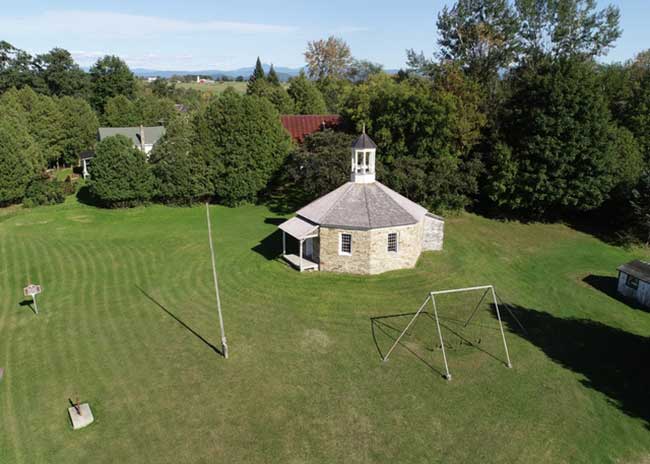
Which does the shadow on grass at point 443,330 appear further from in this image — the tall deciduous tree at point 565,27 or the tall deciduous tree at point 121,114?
the tall deciduous tree at point 121,114

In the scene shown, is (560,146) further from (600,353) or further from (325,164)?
(600,353)

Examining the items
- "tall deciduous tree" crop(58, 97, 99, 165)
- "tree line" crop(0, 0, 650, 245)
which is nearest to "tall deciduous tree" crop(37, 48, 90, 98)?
"tall deciduous tree" crop(58, 97, 99, 165)

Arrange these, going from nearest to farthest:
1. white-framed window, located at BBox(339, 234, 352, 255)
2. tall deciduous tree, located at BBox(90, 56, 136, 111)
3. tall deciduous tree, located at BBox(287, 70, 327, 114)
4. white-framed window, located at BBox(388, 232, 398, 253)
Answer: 1. white-framed window, located at BBox(339, 234, 352, 255)
2. white-framed window, located at BBox(388, 232, 398, 253)
3. tall deciduous tree, located at BBox(287, 70, 327, 114)
4. tall deciduous tree, located at BBox(90, 56, 136, 111)

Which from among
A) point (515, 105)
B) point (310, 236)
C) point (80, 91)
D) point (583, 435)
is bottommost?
point (583, 435)

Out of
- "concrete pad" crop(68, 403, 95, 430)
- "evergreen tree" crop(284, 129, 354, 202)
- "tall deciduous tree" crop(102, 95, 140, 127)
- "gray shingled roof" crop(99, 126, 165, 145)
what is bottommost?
"concrete pad" crop(68, 403, 95, 430)

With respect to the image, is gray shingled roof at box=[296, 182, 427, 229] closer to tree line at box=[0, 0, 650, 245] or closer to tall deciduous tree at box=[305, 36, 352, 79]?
tree line at box=[0, 0, 650, 245]

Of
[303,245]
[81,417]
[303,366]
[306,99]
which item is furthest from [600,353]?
[306,99]

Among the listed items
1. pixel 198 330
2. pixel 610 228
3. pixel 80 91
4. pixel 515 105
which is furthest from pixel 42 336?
pixel 80 91

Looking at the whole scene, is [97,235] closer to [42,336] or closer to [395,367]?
[42,336]
